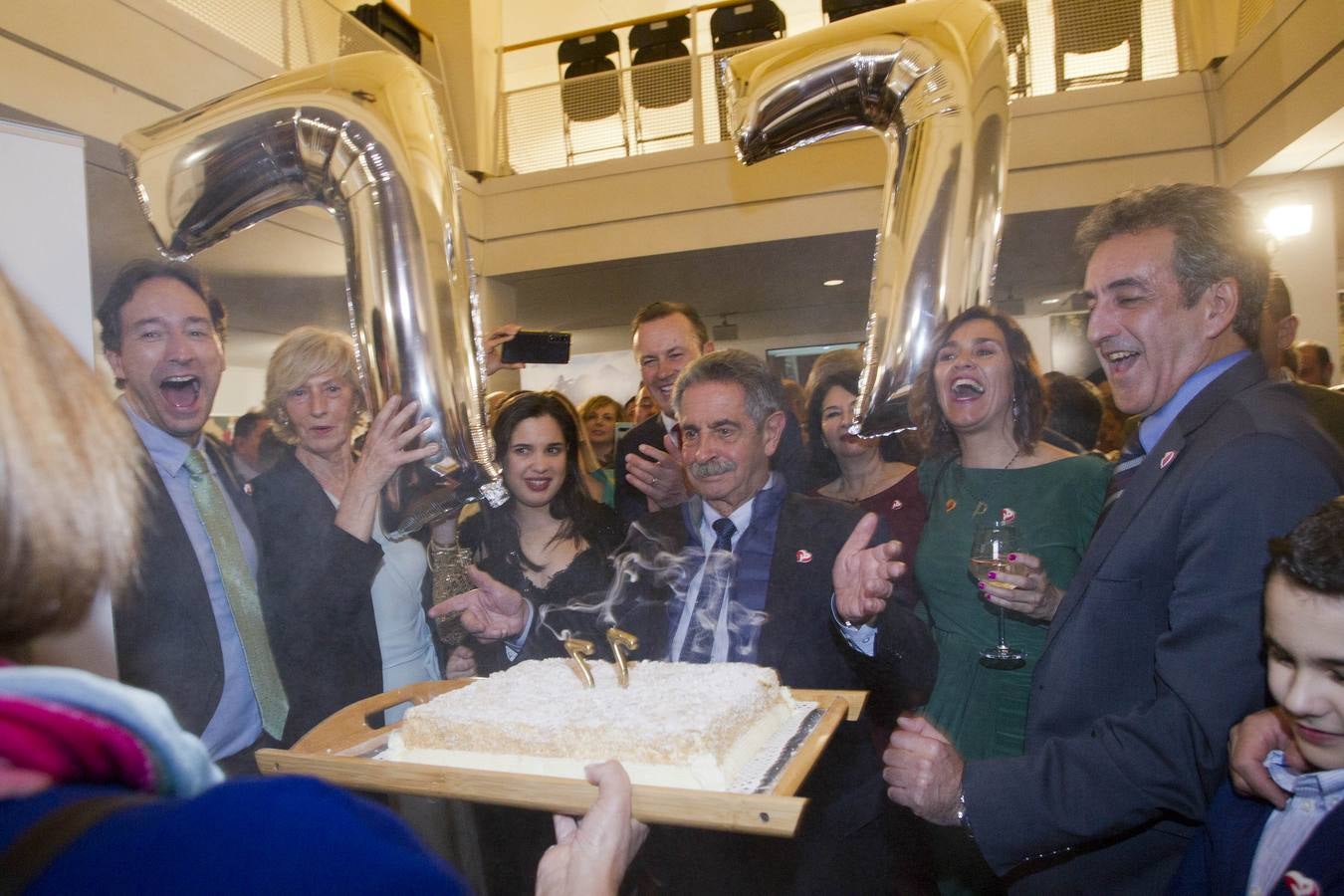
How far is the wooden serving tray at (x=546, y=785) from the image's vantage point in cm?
92

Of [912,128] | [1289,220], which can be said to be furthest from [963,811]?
[1289,220]

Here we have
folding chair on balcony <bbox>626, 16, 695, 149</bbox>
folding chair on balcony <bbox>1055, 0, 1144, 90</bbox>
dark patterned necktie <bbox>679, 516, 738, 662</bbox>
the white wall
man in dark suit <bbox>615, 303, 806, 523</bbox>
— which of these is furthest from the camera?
folding chair on balcony <bbox>626, 16, 695, 149</bbox>

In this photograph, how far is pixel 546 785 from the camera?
101cm

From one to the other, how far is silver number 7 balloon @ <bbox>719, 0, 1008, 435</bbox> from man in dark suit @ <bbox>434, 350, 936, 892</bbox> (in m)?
0.37

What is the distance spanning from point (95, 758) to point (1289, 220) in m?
6.08

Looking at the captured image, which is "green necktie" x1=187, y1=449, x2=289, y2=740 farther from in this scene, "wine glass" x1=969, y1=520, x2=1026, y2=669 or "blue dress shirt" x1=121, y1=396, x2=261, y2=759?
"wine glass" x1=969, y1=520, x2=1026, y2=669

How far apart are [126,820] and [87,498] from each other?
0.16m

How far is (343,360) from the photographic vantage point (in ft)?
4.83

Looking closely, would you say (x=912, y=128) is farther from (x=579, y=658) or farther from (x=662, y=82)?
(x=662, y=82)

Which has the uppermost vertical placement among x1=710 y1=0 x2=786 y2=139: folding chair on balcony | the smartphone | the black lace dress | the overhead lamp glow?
x1=710 y1=0 x2=786 y2=139: folding chair on balcony

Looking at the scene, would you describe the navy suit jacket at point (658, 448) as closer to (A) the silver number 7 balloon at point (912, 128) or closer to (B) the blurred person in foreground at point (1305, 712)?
(A) the silver number 7 balloon at point (912, 128)

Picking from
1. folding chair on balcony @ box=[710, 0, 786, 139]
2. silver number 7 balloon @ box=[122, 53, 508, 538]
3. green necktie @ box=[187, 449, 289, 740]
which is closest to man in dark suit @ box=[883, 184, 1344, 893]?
silver number 7 balloon @ box=[122, 53, 508, 538]

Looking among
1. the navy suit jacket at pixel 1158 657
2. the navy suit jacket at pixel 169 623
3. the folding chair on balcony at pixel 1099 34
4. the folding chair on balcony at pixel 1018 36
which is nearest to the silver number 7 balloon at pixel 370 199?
the navy suit jacket at pixel 169 623

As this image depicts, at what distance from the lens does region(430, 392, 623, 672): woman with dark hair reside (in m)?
1.62
